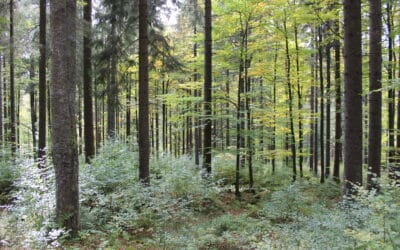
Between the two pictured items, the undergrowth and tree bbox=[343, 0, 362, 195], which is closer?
the undergrowth

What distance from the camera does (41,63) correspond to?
35.4 ft

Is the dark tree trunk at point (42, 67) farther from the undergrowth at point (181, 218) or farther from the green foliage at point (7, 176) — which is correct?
the undergrowth at point (181, 218)

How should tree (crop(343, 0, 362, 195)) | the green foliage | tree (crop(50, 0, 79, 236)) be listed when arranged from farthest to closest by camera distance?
the green foliage, tree (crop(343, 0, 362, 195)), tree (crop(50, 0, 79, 236))

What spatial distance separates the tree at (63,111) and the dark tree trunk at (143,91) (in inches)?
137

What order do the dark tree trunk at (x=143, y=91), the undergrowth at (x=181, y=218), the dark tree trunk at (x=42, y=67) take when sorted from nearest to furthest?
the undergrowth at (x=181, y=218), the dark tree trunk at (x=143, y=91), the dark tree trunk at (x=42, y=67)

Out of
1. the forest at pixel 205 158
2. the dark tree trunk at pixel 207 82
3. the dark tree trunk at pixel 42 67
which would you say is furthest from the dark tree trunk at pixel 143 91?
the dark tree trunk at pixel 42 67

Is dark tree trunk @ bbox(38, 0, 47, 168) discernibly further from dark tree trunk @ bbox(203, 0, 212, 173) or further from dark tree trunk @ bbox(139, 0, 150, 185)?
dark tree trunk @ bbox(203, 0, 212, 173)

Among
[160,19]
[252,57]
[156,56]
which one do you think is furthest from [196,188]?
[160,19]

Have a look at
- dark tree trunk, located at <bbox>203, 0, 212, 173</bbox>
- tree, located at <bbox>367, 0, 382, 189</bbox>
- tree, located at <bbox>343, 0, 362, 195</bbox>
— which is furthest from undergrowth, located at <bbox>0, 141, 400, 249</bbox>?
tree, located at <bbox>367, 0, 382, 189</bbox>

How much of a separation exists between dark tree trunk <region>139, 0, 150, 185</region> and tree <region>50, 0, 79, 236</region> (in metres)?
3.47

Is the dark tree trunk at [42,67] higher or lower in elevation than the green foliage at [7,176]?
higher

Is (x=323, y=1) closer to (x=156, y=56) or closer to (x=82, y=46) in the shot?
(x=156, y=56)

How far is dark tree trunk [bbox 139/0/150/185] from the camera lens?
8711 millimetres

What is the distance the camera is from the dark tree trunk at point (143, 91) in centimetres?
871
